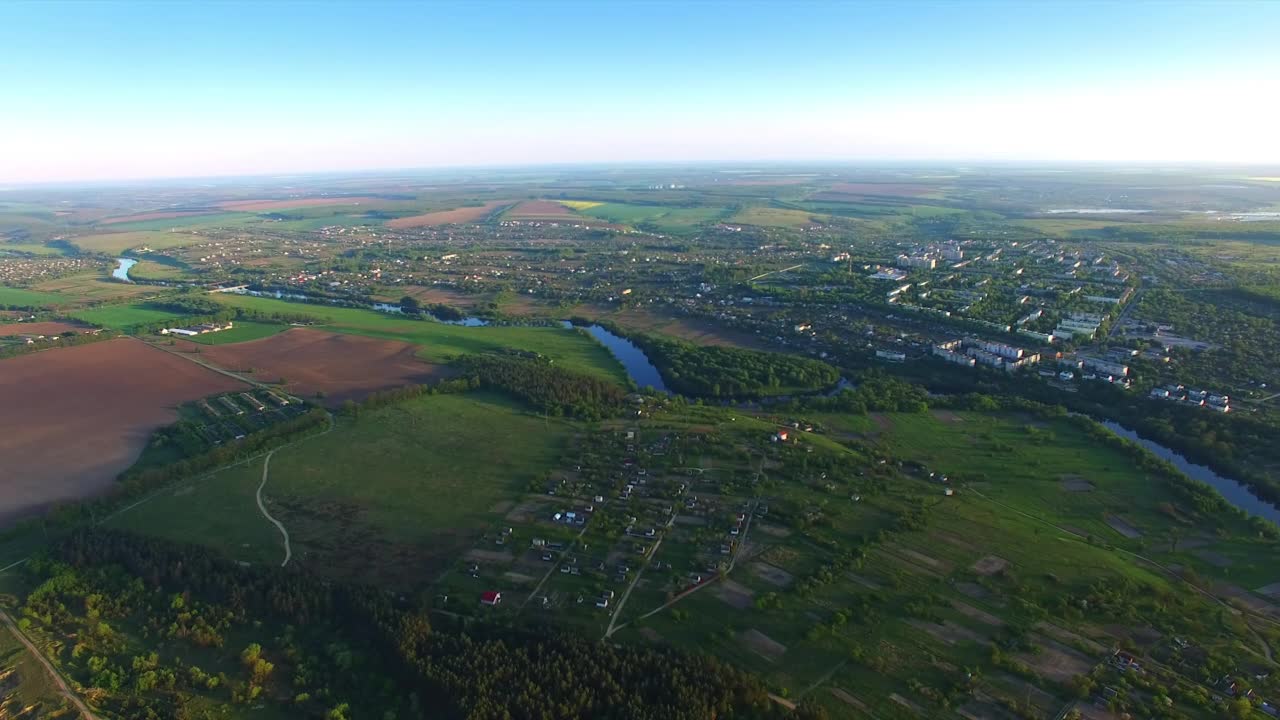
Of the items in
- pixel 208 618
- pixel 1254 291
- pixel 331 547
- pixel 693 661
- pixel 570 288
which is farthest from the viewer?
pixel 570 288

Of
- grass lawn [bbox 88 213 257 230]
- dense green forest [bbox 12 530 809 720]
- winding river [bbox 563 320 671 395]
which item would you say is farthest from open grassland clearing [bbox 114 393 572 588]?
grass lawn [bbox 88 213 257 230]

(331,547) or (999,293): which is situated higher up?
(999,293)

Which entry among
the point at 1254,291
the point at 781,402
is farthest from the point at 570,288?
the point at 1254,291

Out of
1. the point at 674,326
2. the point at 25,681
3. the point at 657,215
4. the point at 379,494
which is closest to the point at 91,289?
the point at 674,326

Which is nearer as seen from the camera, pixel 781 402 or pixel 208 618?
pixel 208 618

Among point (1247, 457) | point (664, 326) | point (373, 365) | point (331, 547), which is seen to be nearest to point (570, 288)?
point (664, 326)

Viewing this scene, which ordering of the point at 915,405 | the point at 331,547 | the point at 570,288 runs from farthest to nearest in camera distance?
the point at 570,288 < the point at 915,405 < the point at 331,547

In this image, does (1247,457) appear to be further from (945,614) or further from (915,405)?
(945,614)

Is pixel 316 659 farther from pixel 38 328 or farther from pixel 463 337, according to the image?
pixel 38 328
